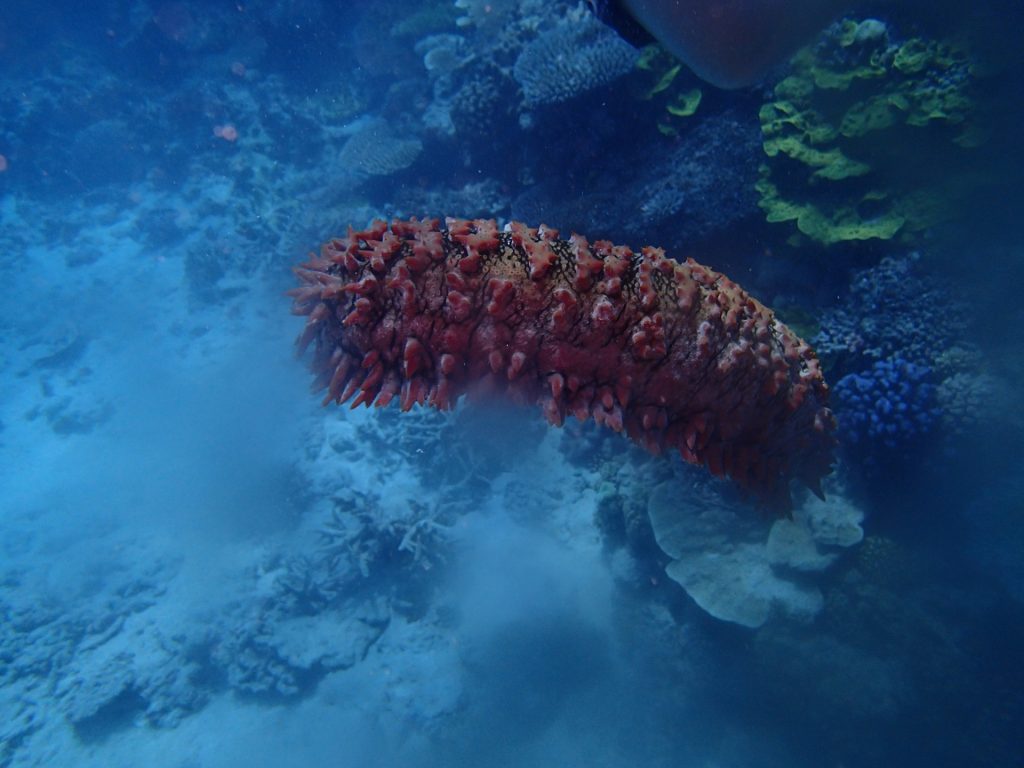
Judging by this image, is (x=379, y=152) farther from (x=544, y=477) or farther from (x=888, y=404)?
(x=888, y=404)

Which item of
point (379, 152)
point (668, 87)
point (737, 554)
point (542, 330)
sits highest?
point (379, 152)

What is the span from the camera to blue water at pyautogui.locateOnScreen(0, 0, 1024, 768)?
3816 millimetres

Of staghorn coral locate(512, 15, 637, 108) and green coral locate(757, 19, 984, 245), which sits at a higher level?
staghorn coral locate(512, 15, 637, 108)

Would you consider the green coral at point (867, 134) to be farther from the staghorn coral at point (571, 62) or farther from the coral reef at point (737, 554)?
the coral reef at point (737, 554)

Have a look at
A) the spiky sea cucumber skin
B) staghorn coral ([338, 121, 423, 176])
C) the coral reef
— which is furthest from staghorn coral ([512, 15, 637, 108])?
the coral reef

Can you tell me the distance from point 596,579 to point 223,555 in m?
5.97

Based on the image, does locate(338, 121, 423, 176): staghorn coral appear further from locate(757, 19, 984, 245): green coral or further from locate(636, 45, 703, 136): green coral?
locate(757, 19, 984, 245): green coral

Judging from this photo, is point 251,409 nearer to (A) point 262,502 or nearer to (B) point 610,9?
(A) point 262,502

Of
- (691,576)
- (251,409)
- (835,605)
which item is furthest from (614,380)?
(251,409)

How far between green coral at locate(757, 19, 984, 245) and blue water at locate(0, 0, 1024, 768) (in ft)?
0.07

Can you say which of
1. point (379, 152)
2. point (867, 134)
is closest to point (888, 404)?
point (867, 134)

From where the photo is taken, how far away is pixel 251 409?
373 inches

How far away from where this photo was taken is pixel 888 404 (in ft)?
11.9

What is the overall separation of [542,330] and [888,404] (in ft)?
9.66
